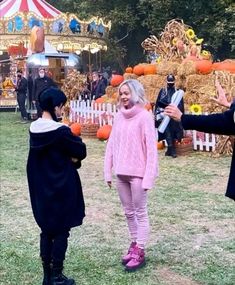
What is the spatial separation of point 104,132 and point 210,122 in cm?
920

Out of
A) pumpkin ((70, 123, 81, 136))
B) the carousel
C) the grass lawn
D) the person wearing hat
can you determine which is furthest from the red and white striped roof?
the grass lawn

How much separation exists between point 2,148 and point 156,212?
635cm

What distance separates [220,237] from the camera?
18.2 feet

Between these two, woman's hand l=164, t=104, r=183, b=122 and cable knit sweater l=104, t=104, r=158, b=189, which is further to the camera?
cable knit sweater l=104, t=104, r=158, b=189

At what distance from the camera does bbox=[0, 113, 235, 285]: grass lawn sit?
457 centimetres

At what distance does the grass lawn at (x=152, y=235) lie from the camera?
4574 millimetres

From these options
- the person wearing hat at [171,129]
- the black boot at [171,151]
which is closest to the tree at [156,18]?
the person wearing hat at [171,129]

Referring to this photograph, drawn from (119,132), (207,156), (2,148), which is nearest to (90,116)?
(2,148)

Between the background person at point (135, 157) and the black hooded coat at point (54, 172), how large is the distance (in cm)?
59

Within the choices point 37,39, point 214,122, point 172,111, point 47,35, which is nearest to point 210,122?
point 214,122

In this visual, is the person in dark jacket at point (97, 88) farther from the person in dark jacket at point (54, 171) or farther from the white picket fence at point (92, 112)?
the person in dark jacket at point (54, 171)

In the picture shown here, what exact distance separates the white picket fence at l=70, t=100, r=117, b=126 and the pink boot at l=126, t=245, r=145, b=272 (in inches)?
342

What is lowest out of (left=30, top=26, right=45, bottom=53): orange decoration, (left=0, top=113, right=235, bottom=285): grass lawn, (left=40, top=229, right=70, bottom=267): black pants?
(left=0, top=113, right=235, bottom=285): grass lawn

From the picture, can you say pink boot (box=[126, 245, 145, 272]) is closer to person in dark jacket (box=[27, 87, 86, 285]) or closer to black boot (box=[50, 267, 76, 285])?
black boot (box=[50, 267, 76, 285])
